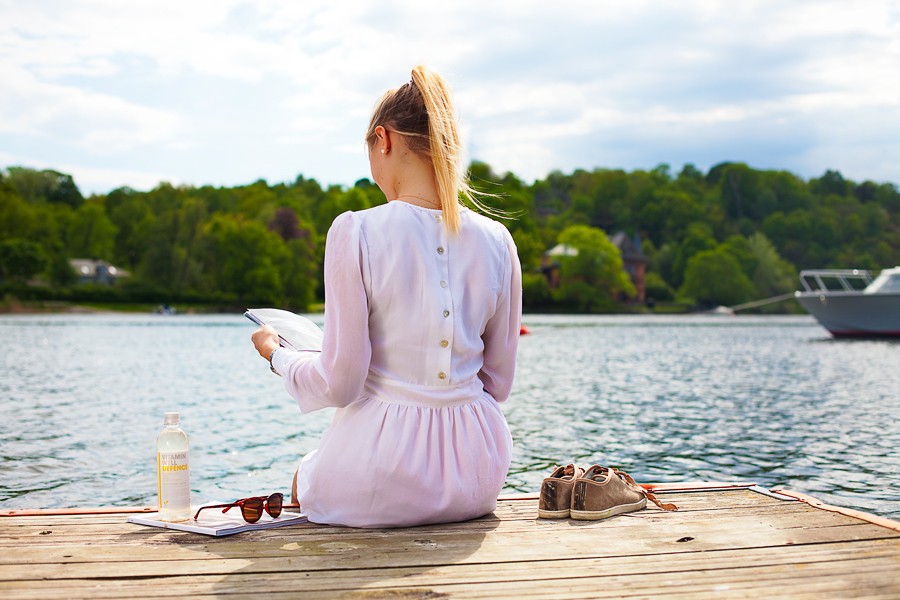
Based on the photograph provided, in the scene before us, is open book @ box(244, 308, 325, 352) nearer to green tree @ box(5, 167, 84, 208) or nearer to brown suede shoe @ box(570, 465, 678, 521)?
brown suede shoe @ box(570, 465, 678, 521)

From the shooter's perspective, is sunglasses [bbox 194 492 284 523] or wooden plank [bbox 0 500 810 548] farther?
sunglasses [bbox 194 492 284 523]

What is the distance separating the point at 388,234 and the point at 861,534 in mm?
1833

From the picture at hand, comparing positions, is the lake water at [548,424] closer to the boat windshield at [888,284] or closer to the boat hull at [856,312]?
the boat windshield at [888,284]

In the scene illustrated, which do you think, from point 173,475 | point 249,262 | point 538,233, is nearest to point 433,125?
point 173,475

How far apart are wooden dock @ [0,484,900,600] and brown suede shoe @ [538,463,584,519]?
0.08 m

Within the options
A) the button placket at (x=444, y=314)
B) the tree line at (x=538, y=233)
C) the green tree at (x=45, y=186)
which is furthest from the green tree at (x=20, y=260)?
the button placket at (x=444, y=314)

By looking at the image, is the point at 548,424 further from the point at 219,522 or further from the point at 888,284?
the point at 888,284

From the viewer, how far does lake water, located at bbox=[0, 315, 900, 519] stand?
864cm

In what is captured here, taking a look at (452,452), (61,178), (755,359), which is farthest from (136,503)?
(61,178)

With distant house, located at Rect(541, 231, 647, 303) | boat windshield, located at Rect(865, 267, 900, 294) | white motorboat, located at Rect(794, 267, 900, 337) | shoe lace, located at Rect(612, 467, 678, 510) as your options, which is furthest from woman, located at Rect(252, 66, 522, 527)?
distant house, located at Rect(541, 231, 647, 303)

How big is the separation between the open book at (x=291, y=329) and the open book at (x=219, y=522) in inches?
24.2

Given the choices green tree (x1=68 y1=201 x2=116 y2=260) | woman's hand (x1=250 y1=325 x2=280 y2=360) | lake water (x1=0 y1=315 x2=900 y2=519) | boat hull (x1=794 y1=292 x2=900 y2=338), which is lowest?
lake water (x1=0 y1=315 x2=900 y2=519)

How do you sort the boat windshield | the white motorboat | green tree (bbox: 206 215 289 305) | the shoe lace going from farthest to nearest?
green tree (bbox: 206 215 289 305)
the white motorboat
the boat windshield
the shoe lace

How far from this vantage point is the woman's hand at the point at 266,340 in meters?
3.35
